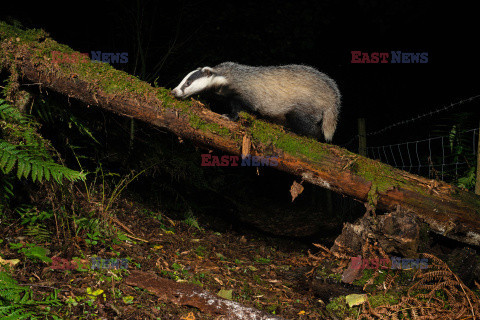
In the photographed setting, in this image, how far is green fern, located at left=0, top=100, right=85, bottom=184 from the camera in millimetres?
2846

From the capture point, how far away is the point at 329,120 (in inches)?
203

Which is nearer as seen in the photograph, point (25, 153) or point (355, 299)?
point (25, 153)

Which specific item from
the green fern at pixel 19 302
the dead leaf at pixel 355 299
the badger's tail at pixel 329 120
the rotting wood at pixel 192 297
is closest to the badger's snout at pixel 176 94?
the rotting wood at pixel 192 297

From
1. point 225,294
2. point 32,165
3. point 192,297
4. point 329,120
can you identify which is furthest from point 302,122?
point 32,165

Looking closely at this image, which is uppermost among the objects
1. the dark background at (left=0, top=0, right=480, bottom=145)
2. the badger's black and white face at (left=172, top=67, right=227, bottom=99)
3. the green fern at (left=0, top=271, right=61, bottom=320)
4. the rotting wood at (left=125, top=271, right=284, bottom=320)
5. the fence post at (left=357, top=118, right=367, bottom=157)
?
the dark background at (left=0, top=0, right=480, bottom=145)

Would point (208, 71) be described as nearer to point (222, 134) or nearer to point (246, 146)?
point (222, 134)

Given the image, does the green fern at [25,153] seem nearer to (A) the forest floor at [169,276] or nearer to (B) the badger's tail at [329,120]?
(A) the forest floor at [169,276]

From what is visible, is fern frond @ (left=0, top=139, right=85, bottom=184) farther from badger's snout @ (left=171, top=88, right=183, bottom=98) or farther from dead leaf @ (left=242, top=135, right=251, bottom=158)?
dead leaf @ (left=242, top=135, right=251, bottom=158)

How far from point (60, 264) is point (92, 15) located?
503cm

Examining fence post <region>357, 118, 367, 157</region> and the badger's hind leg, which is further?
fence post <region>357, 118, 367, 157</region>

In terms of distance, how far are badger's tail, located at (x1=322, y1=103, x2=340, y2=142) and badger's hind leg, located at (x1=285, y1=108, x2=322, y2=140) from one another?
0.42 feet

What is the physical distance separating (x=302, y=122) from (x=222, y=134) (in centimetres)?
183

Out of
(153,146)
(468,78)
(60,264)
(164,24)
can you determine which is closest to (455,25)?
(468,78)

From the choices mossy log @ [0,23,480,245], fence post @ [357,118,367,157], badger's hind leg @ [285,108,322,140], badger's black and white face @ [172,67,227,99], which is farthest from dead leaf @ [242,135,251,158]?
fence post @ [357,118,367,157]
